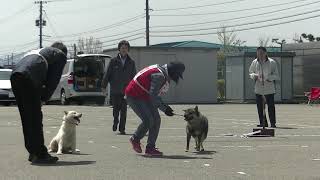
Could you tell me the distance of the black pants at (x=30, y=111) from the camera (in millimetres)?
9680

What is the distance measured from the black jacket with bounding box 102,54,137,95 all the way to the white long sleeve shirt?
3609mm

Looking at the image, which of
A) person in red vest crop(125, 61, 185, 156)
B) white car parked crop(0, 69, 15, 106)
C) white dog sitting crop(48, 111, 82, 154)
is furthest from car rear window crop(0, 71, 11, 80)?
person in red vest crop(125, 61, 185, 156)

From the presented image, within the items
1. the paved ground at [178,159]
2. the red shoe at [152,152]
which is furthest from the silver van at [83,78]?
the red shoe at [152,152]

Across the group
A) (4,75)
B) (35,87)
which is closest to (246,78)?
(4,75)

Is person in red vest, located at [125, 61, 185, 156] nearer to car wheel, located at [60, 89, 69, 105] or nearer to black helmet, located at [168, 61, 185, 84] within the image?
black helmet, located at [168, 61, 185, 84]

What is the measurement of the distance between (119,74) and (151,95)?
4.72m

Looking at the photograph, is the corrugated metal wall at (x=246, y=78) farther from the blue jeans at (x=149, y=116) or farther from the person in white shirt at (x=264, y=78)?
the blue jeans at (x=149, y=116)

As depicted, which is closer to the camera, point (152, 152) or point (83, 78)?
point (152, 152)

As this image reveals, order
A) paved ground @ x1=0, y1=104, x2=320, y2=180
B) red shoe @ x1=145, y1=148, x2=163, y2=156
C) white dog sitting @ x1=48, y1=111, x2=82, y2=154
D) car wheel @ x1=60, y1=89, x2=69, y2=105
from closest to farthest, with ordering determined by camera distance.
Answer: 1. paved ground @ x1=0, y1=104, x2=320, y2=180
2. red shoe @ x1=145, y1=148, x2=163, y2=156
3. white dog sitting @ x1=48, y1=111, x2=82, y2=154
4. car wheel @ x1=60, y1=89, x2=69, y2=105

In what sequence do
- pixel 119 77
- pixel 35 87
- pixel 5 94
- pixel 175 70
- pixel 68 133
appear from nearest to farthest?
pixel 35 87
pixel 175 70
pixel 68 133
pixel 119 77
pixel 5 94

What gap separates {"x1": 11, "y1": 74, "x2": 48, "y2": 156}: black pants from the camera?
381 inches

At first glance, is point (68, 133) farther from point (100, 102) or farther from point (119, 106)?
point (100, 102)

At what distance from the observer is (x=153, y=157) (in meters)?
10.5

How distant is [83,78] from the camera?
3300cm
